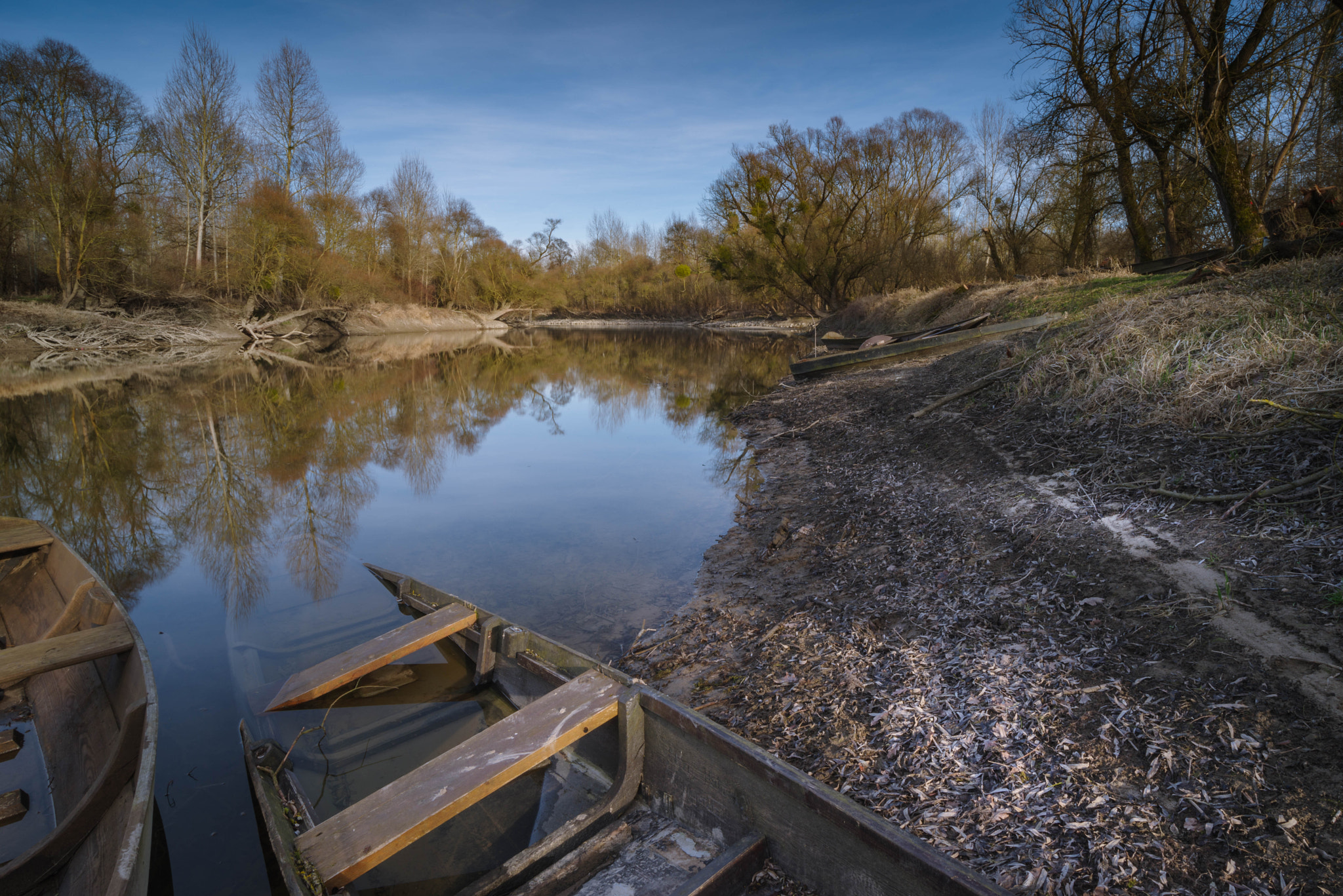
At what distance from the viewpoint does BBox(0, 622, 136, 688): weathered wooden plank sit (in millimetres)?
3400

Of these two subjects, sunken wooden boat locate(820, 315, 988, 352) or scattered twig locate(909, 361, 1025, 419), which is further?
sunken wooden boat locate(820, 315, 988, 352)

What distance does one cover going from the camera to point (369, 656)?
4070 mm

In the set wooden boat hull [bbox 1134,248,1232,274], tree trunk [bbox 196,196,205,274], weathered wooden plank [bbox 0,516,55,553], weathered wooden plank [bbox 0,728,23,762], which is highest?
tree trunk [bbox 196,196,205,274]

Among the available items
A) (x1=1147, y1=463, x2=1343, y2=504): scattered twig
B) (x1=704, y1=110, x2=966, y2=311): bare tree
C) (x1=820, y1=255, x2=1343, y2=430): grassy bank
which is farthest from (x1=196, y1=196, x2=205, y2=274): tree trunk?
(x1=1147, y1=463, x2=1343, y2=504): scattered twig

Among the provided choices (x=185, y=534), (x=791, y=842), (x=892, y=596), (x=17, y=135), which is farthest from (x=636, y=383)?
(x=17, y=135)

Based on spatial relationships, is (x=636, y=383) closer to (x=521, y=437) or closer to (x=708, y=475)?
(x=521, y=437)

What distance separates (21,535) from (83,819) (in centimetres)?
414

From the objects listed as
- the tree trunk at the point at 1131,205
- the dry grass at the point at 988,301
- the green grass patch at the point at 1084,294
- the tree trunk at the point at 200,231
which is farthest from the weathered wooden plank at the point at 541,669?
the tree trunk at the point at 200,231

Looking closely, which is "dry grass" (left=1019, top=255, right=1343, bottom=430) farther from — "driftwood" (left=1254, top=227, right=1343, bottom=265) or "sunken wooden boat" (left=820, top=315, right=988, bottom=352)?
"sunken wooden boat" (left=820, top=315, right=988, bottom=352)

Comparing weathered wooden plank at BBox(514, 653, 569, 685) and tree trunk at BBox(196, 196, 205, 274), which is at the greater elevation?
tree trunk at BBox(196, 196, 205, 274)

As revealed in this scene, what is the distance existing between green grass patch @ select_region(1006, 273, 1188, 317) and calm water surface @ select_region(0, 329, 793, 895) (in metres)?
6.90

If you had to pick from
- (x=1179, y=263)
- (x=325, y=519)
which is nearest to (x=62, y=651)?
(x=325, y=519)

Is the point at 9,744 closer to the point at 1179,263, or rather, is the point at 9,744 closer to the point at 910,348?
the point at 910,348

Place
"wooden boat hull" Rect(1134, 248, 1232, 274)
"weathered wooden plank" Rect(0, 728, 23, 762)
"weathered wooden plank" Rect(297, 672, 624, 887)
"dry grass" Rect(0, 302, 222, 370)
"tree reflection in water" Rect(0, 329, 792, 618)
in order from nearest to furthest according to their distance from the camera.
→ "weathered wooden plank" Rect(297, 672, 624, 887) → "weathered wooden plank" Rect(0, 728, 23, 762) → "tree reflection in water" Rect(0, 329, 792, 618) → "wooden boat hull" Rect(1134, 248, 1232, 274) → "dry grass" Rect(0, 302, 222, 370)
